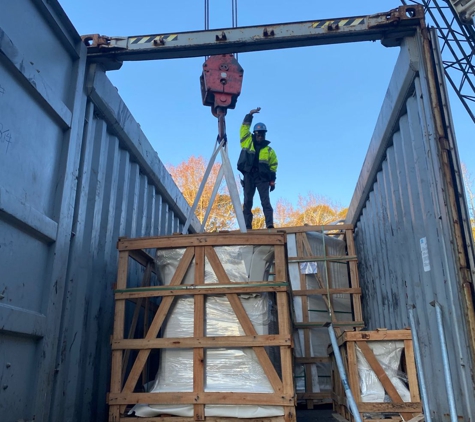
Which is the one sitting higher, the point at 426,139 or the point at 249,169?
the point at 249,169

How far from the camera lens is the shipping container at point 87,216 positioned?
110 inches

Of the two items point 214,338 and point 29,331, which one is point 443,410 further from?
point 29,331

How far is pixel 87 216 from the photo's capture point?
12.5ft

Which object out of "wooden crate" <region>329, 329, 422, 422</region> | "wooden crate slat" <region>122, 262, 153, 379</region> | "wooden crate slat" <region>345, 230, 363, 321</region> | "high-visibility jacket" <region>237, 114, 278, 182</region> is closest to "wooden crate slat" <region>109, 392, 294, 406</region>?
"wooden crate slat" <region>122, 262, 153, 379</region>

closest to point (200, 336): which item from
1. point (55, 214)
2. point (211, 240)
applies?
point (211, 240)

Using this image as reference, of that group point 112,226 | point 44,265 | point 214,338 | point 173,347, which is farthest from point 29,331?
point 112,226

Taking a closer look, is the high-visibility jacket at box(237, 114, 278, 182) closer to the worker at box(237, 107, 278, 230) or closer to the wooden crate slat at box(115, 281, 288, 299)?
the worker at box(237, 107, 278, 230)

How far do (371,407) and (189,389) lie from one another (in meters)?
1.50

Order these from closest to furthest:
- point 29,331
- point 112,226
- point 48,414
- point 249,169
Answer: point 29,331 → point 48,414 → point 112,226 → point 249,169

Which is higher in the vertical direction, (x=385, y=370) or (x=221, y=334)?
(x=221, y=334)

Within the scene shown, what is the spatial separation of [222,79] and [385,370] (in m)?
3.17

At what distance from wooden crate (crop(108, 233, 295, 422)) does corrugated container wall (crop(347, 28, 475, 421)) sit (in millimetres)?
1142

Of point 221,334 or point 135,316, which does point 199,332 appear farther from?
point 135,316

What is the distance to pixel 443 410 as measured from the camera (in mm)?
3383
